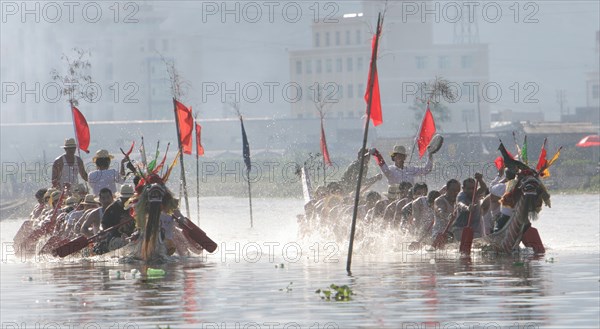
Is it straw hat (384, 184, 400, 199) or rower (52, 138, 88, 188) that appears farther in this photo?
rower (52, 138, 88, 188)

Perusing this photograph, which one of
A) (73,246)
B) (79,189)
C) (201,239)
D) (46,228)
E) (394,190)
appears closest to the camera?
(73,246)

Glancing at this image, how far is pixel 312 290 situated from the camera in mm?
23562

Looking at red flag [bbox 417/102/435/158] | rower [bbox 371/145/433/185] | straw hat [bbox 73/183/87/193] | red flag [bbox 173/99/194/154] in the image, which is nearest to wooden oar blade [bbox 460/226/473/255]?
rower [bbox 371/145/433/185]

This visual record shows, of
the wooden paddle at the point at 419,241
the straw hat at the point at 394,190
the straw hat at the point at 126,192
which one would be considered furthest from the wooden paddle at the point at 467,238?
the straw hat at the point at 126,192

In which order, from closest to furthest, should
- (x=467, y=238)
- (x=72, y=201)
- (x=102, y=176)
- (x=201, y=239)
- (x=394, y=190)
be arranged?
(x=467, y=238) < (x=201, y=239) < (x=102, y=176) < (x=394, y=190) < (x=72, y=201)

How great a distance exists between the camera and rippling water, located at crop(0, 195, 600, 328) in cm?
1938

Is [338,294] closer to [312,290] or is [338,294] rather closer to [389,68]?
[312,290]

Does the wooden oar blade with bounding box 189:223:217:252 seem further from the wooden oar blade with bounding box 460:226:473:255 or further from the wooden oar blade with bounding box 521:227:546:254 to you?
the wooden oar blade with bounding box 521:227:546:254

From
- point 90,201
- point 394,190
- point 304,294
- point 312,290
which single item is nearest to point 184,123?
point 394,190

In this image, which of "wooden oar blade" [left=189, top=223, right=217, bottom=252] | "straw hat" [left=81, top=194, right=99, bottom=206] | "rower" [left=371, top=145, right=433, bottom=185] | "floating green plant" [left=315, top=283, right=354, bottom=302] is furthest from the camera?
"rower" [left=371, top=145, right=433, bottom=185]

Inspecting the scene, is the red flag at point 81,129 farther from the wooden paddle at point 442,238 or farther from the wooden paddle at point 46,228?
the wooden paddle at point 442,238

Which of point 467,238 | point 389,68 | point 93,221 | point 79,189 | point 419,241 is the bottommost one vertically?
point 419,241

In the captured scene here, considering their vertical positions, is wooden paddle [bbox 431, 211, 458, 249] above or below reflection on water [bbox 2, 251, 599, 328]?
above

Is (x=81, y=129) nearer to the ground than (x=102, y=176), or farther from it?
farther from it
